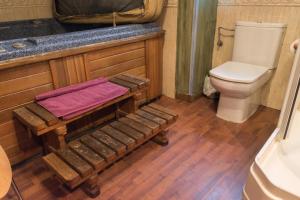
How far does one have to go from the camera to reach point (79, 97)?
62.7 inches

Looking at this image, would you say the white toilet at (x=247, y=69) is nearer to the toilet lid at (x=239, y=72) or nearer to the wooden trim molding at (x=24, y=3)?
the toilet lid at (x=239, y=72)

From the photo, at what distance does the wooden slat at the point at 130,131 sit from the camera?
5.20 ft

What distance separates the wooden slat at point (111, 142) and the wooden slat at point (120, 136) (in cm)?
3

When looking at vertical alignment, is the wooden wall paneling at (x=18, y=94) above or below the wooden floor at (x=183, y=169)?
above

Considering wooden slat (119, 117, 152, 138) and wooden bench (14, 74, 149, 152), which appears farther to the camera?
wooden slat (119, 117, 152, 138)

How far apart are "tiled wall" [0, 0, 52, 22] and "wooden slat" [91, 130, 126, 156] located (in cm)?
194

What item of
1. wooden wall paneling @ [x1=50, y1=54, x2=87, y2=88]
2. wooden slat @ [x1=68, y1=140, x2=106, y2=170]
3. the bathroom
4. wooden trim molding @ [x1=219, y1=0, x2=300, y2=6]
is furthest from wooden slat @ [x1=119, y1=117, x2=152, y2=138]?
wooden trim molding @ [x1=219, y1=0, x2=300, y2=6]

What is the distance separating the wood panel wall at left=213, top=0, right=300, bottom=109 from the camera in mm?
1985

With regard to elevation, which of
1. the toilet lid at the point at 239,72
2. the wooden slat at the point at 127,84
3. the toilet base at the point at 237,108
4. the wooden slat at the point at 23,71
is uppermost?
the wooden slat at the point at 23,71

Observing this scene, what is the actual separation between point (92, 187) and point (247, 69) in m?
1.63

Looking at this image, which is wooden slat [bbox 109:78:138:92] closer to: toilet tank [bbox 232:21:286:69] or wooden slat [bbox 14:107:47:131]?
wooden slat [bbox 14:107:47:131]

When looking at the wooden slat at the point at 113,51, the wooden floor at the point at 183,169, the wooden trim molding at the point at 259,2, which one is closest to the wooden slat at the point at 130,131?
the wooden floor at the point at 183,169

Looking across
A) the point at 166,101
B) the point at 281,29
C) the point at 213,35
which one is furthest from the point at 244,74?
the point at 166,101

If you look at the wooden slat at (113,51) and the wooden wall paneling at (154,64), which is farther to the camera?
A: the wooden wall paneling at (154,64)
